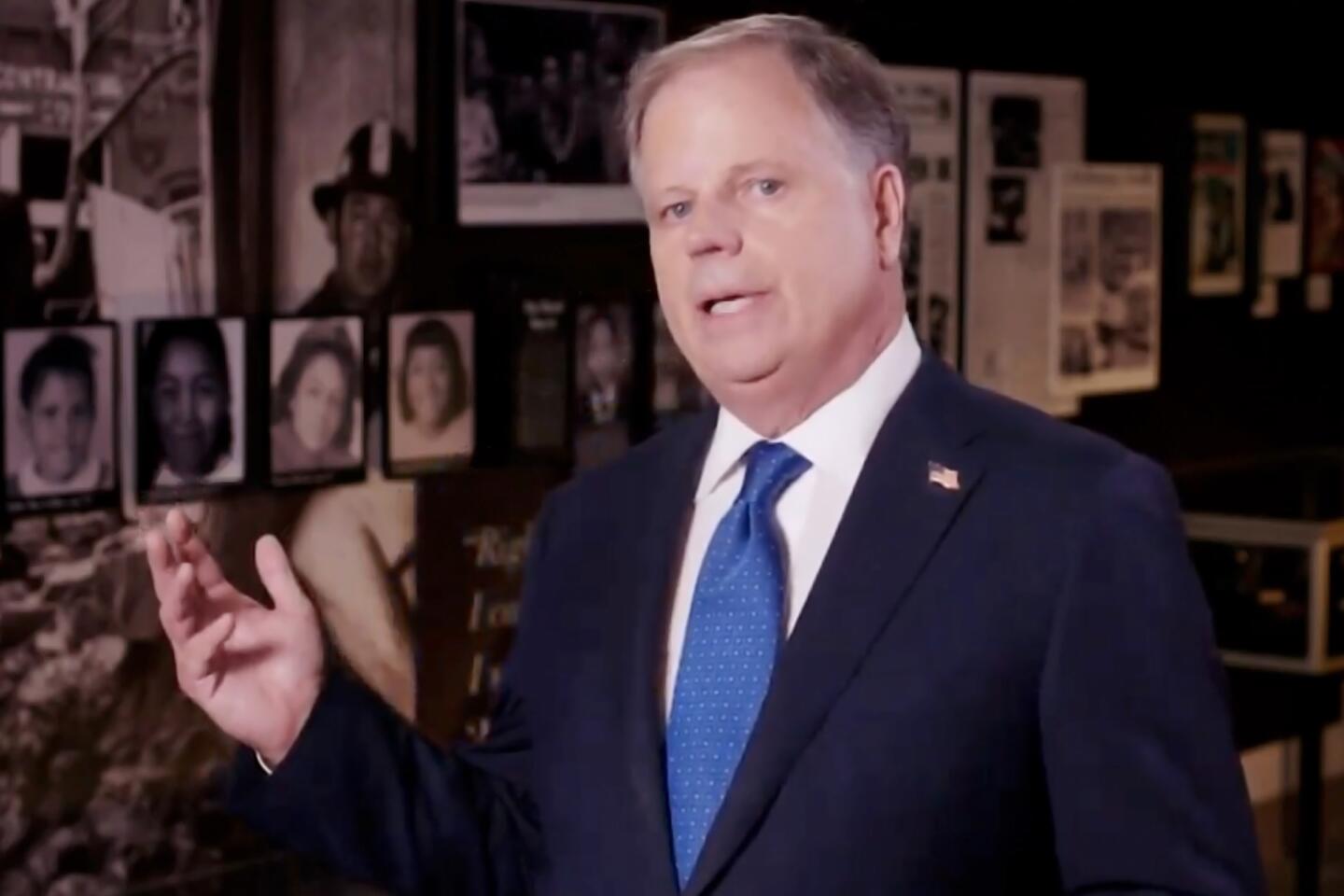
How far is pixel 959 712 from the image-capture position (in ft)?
4.23

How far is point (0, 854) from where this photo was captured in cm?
261

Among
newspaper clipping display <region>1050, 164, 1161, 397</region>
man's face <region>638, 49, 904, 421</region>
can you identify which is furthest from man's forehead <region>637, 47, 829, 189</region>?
newspaper clipping display <region>1050, 164, 1161, 397</region>

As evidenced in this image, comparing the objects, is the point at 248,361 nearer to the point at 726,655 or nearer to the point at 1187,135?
the point at 726,655

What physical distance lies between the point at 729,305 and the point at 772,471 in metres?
0.14

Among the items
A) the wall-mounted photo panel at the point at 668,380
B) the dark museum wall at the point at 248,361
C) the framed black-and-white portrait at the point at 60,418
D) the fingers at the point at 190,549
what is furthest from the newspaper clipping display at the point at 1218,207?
the fingers at the point at 190,549

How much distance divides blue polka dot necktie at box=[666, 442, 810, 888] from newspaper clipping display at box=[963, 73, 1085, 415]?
2.85 meters

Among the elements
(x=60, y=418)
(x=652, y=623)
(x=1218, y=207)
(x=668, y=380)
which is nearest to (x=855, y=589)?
(x=652, y=623)

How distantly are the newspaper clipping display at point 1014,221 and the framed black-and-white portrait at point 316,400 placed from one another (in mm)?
1582

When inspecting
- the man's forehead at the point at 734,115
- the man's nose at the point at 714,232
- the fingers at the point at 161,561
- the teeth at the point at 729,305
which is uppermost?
the man's forehead at the point at 734,115

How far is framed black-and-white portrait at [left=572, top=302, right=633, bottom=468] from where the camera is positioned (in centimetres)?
337

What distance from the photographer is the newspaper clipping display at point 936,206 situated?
4055 mm

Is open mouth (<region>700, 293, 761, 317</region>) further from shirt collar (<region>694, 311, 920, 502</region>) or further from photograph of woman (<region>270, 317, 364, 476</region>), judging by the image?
photograph of woman (<region>270, 317, 364, 476</region>)

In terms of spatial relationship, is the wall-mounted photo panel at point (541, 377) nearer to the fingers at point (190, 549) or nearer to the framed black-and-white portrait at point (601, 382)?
the framed black-and-white portrait at point (601, 382)

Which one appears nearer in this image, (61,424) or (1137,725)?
(1137,725)
